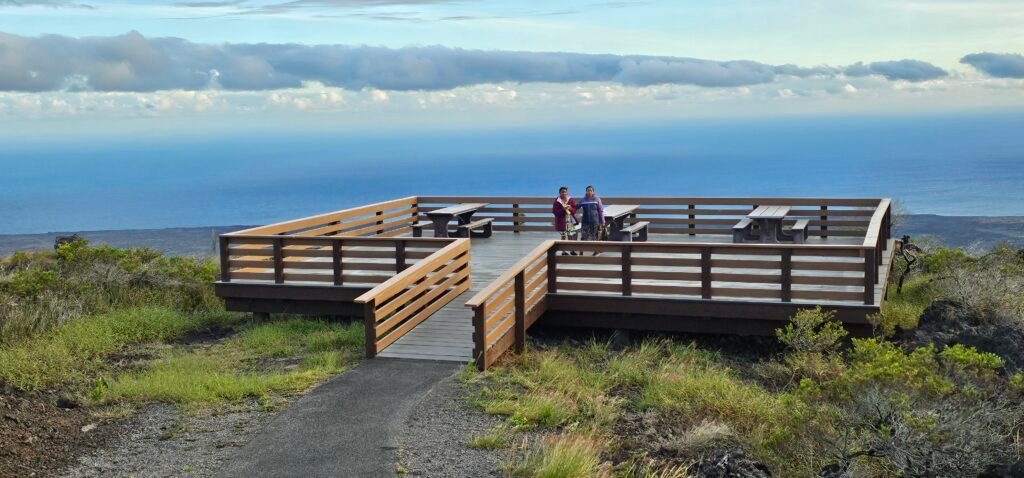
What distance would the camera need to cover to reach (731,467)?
7.80 meters

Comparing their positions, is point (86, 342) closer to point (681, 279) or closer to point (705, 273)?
point (681, 279)

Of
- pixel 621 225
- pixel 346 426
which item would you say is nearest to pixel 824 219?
pixel 621 225

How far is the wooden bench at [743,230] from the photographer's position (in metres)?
17.6

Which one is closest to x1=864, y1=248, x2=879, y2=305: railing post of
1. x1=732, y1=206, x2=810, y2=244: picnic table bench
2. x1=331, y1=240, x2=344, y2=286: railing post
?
x1=732, y1=206, x2=810, y2=244: picnic table bench

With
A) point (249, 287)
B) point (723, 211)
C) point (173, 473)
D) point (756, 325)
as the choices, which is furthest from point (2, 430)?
point (723, 211)

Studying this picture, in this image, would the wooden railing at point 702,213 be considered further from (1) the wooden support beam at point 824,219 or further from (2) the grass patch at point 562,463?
(2) the grass patch at point 562,463

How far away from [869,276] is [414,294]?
5352 mm

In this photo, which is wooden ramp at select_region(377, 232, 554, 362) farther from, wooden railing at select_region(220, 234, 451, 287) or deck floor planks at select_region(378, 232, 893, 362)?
wooden railing at select_region(220, 234, 451, 287)

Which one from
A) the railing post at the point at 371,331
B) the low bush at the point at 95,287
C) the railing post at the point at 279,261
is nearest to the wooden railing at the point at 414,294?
the railing post at the point at 371,331

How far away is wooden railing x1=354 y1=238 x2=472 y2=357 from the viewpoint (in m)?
11.3

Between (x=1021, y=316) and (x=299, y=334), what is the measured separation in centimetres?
899

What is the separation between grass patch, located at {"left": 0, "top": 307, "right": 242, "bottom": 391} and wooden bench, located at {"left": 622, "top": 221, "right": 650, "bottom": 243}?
6336mm

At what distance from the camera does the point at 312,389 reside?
33.3ft

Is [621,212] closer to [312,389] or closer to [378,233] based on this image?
[378,233]
